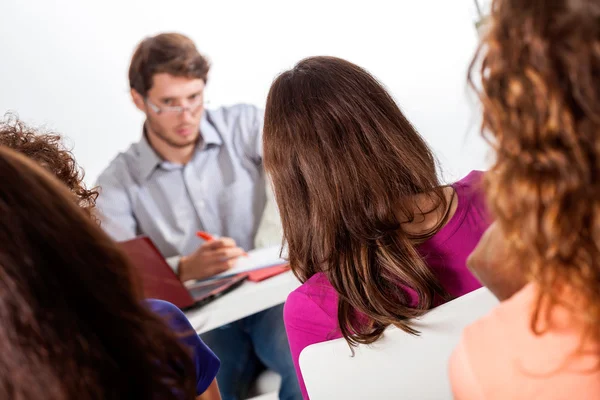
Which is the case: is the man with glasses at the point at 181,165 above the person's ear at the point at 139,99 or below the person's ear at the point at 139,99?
below

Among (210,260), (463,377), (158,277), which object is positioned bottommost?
(210,260)

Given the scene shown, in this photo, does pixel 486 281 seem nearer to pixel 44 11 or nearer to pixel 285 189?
pixel 285 189

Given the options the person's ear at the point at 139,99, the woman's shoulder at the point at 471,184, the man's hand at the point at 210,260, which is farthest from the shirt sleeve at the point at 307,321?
the person's ear at the point at 139,99

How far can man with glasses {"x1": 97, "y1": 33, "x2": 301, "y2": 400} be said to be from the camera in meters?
2.51

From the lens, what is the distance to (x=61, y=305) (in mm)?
584

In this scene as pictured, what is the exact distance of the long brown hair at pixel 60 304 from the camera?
569mm

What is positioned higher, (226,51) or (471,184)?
(226,51)

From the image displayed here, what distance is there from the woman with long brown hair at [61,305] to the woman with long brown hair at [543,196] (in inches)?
12.4

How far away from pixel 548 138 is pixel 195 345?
2.04 feet

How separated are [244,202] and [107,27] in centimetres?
109

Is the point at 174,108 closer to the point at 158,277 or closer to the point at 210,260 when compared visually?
the point at 210,260

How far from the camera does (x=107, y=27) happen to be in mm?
3045

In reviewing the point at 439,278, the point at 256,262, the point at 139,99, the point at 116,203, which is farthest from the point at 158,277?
the point at 139,99

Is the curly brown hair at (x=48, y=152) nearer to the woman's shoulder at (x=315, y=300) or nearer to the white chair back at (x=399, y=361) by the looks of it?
the woman's shoulder at (x=315, y=300)
